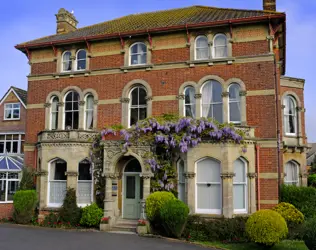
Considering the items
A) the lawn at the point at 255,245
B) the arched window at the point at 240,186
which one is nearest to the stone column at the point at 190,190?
the arched window at the point at 240,186

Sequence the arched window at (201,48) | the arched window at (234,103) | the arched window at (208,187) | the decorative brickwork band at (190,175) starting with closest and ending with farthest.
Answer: the arched window at (208,187) < the decorative brickwork band at (190,175) < the arched window at (234,103) < the arched window at (201,48)

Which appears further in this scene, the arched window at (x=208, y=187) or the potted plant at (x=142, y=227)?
the arched window at (x=208, y=187)

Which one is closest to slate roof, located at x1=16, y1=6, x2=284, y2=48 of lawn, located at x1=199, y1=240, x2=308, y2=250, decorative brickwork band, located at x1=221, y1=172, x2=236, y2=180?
decorative brickwork band, located at x1=221, y1=172, x2=236, y2=180

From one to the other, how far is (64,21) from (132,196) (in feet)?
40.4

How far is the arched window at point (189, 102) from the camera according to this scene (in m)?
17.9

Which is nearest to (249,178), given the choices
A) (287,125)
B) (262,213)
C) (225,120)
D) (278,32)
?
(225,120)

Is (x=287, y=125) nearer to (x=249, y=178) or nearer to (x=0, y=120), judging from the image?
(x=249, y=178)

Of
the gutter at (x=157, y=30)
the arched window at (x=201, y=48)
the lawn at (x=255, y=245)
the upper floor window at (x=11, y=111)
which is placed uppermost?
the gutter at (x=157, y=30)

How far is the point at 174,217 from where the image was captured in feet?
45.6

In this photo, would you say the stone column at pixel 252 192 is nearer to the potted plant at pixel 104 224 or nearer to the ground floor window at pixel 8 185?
the potted plant at pixel 104 224

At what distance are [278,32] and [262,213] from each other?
32.2 feet

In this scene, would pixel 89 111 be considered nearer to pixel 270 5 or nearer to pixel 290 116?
pixel 290 116

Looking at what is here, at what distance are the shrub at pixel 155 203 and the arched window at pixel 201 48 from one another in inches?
275

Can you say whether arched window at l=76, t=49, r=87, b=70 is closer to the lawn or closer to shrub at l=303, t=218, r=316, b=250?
the lawn
